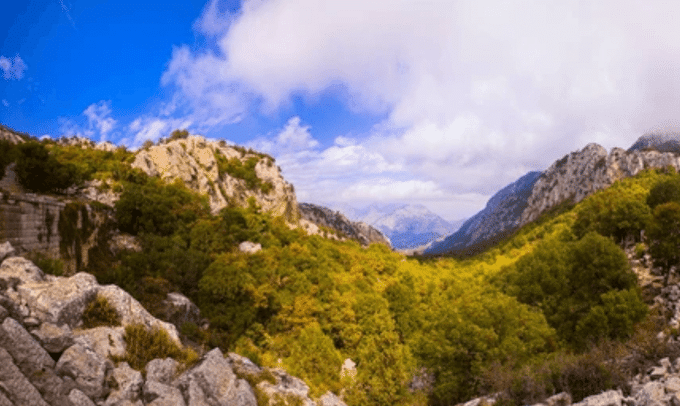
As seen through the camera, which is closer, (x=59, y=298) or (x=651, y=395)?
(x=59, y=298)

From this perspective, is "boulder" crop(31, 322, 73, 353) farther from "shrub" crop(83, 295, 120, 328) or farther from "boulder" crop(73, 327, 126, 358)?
"shrub" crop(83, 295, 120, 328)

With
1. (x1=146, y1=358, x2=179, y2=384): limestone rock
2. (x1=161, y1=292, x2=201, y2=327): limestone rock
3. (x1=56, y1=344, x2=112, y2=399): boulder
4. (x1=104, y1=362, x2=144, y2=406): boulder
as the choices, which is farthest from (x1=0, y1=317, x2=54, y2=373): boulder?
(x1=161, y1=292, x2=201, y2=327): limestone rock

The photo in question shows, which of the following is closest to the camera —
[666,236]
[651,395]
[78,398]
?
[78,398]

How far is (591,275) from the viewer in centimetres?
3653

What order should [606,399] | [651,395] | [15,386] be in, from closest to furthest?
[15,386] → [651,395] → [606,399]

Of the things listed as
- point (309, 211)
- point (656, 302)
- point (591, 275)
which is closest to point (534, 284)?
point (591, 275)

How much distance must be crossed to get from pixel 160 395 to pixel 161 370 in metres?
1.07

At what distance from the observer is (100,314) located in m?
11.9

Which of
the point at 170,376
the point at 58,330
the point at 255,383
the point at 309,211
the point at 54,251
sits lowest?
the point at 255,383

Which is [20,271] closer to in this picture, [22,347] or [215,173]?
[22,347]

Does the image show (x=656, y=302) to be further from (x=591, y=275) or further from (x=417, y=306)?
(x=417, y=306)

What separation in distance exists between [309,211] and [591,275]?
90.2m

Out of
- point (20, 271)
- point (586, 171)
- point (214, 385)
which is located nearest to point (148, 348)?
point (214, 385)

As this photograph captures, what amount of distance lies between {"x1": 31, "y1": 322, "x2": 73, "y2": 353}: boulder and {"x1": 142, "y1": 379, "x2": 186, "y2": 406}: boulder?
7.27 feet
